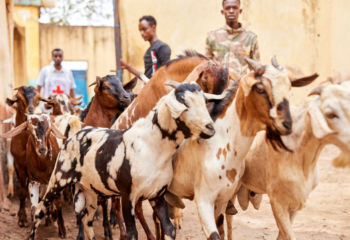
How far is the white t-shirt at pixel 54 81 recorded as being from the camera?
425 inches

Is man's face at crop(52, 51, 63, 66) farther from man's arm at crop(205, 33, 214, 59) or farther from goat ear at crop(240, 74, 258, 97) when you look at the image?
goat ear at crop(240, 74, 258, 97)

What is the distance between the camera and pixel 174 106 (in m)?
4.68

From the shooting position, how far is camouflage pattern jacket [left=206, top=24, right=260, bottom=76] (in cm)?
634

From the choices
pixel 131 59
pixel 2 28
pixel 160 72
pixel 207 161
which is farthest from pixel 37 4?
pixel 207 161

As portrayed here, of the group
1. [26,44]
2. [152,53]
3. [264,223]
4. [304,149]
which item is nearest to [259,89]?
[304,149]

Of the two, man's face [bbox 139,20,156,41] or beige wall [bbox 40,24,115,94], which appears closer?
man's face [bbox 139,20,156,41]

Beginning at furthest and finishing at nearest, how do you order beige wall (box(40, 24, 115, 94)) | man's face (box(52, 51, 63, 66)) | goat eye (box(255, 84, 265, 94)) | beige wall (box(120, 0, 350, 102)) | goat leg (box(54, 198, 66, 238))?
1. beige wall (box(40, 24, 115, 94))
2. beige wall (box(120, 0, 350, 102))
3. man's face (box(52, 51, 63, 66))
4. goat leg (box(54, 198, 66, 238))
5. goat eye (box(255, 84, 265, 94))

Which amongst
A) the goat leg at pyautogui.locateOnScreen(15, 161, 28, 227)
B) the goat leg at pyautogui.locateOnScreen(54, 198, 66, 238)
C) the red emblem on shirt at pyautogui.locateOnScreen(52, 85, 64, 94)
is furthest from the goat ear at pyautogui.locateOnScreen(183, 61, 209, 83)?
the red emblem on shirt at pyautogui.locateOnScreen(52, 85, 64, 94)

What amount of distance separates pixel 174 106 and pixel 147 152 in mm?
559

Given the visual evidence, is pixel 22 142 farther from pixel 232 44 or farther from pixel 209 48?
pixel 232 44

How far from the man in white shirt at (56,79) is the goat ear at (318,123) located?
7354mm

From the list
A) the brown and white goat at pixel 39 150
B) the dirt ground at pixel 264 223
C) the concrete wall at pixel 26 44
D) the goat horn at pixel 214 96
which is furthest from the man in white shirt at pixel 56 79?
the concrete wall at pixel 26 44

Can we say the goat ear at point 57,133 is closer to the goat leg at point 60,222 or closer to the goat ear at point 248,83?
the goat leg at point 60,222

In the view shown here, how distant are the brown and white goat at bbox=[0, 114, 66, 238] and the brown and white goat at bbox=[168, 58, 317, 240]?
7.55 ft
